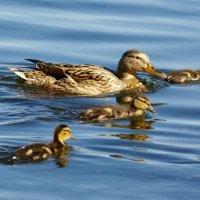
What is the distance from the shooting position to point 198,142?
11.5 metres

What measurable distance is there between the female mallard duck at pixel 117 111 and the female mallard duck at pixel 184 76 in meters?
1.46

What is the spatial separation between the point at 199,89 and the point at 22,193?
5.44 m

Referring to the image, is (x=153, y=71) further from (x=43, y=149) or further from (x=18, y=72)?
(x=43, y=149)

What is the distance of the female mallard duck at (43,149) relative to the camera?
10359 millimetres

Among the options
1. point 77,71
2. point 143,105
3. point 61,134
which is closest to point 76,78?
point 77,71

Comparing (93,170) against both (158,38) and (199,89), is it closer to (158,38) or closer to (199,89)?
(199,89)

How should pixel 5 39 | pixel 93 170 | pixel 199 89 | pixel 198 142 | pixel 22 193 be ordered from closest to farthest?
pixel 22 193
pixel 93 170
pixel 198 142
pixel 199 89
pixel 5 39

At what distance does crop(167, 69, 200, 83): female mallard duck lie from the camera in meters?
14.3

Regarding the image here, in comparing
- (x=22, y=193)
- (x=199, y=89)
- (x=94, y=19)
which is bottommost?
(x=22, y=193)

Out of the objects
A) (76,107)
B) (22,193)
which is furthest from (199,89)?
(22,193)

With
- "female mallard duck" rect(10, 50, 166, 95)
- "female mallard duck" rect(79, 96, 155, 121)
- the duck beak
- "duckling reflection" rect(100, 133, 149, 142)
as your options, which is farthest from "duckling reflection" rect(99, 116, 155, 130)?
the duck beak

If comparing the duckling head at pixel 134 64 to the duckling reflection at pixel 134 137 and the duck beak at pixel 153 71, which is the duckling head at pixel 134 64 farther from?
A: the duckling reflection at pixel 134 137

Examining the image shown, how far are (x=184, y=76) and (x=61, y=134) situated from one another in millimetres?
3818

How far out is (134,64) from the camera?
14977mm
